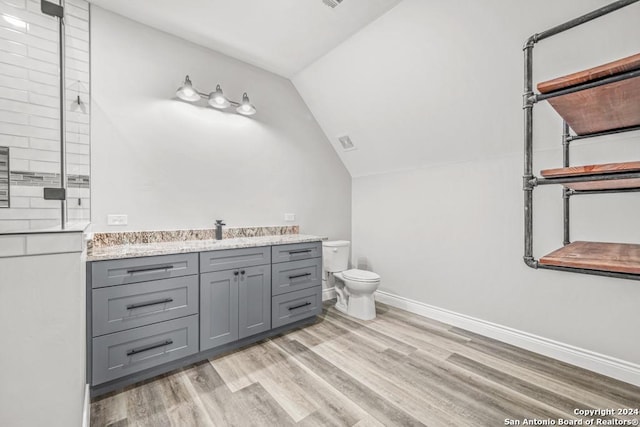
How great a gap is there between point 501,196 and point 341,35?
2046 mm

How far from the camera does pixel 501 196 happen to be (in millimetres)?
2523

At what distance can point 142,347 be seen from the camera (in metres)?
1.89

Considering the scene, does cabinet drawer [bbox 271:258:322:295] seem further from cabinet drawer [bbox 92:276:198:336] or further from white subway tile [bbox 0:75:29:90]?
white subway tile [bbox 0:75:29:90]

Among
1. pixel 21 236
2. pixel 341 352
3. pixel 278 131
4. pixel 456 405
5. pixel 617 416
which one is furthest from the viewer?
pixel 278 131

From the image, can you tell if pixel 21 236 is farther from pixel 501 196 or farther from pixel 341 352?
pixel 501 196

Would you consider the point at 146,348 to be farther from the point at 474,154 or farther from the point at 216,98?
the point at 474,154

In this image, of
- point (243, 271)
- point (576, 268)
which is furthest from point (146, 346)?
point (576, 268)

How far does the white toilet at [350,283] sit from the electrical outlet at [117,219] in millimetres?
1980

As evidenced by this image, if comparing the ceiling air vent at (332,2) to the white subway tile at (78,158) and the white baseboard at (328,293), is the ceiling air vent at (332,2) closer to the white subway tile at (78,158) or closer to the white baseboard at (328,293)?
the white subway tile at (78,158)

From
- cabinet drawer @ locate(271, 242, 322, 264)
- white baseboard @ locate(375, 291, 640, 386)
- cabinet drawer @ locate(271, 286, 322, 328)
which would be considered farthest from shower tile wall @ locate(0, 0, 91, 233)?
white baseboard @ locate(375, 291, 640, 386)

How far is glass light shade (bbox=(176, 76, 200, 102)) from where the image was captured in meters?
2.42

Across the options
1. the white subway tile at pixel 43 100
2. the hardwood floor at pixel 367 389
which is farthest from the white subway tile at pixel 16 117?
the hardwood floor at pixel 367 389

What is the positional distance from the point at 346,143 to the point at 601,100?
2.78 meters

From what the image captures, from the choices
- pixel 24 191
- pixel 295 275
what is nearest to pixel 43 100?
pixel 24 191
